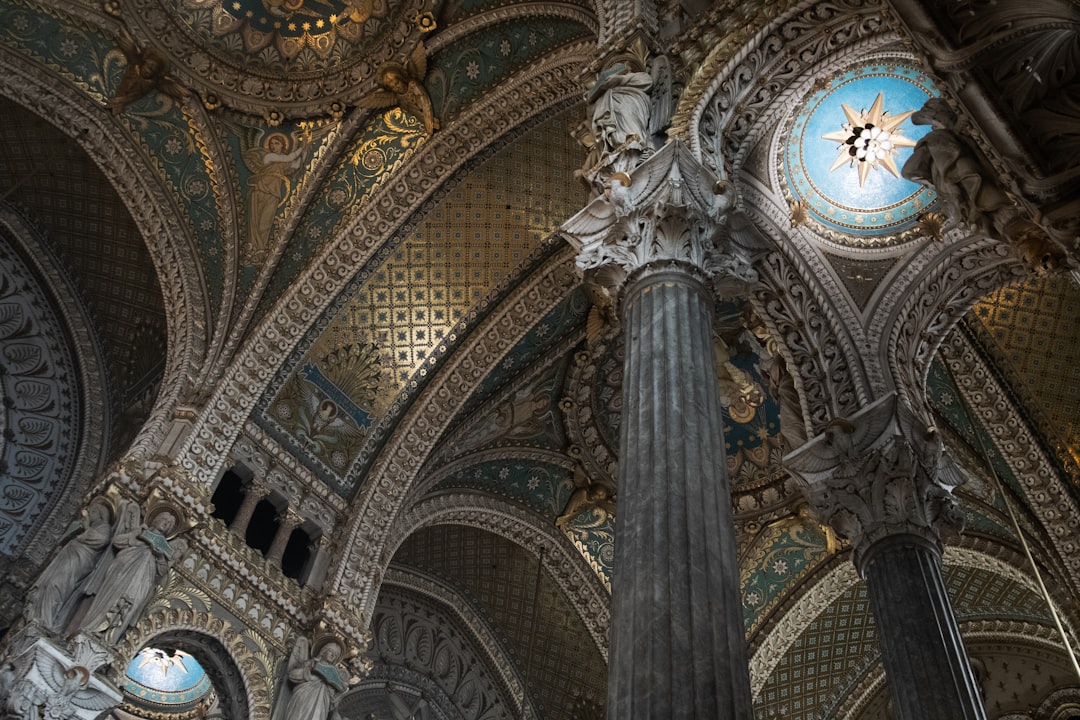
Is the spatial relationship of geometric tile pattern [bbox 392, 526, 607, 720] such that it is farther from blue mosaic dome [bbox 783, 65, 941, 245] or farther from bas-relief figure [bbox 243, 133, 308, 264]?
blue mosaic dome [bbox 783, 65, 941, 245]


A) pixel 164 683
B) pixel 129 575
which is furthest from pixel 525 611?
pixel 129 575

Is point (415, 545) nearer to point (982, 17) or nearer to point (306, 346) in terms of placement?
point (306, 346)

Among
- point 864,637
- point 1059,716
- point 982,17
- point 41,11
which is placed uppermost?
point 41,11

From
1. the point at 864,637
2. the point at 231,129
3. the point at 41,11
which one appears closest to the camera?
the point at 41,11

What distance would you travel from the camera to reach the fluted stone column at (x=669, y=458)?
3.81 m

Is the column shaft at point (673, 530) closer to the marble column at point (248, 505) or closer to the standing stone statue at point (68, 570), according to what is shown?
the standing stone statue at point (68, 570)

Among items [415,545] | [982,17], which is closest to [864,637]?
[415,545]

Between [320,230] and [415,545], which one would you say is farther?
[415,545]

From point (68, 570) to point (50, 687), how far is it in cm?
89

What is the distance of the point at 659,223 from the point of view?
5.72 meters

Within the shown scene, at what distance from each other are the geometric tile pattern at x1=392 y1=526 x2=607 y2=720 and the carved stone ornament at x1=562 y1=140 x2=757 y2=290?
6.82m

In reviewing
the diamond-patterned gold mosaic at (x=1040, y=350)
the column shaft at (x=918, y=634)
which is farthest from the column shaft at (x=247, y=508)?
the diamond-patterned gold mosaic at (x=1040, y=350)

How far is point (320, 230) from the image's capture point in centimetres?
1039

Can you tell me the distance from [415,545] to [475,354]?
9.19 feet
